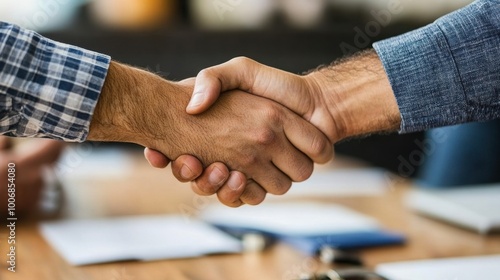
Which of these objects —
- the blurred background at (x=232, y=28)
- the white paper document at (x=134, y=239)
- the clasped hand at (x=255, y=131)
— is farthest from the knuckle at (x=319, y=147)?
the blurred background at (x=232, y=28)

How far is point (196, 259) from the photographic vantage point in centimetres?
126

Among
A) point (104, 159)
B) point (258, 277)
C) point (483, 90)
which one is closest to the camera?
point (258, 277)

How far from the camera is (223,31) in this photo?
3.31 metres

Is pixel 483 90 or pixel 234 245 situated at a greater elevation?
pixel 483 90

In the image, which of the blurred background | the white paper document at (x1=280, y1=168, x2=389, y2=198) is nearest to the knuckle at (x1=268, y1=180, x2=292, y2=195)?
the white paper document at (x1=280, y1=168, x2=389, y2=198)

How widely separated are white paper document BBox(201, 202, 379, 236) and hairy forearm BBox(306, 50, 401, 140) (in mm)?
173

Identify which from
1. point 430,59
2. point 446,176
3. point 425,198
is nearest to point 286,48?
point 446,176

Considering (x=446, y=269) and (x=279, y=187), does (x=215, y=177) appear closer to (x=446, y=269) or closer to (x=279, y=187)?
(x=279, y=187)

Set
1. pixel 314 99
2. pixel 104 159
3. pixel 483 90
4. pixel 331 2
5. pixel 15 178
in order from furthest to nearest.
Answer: pixel 331 2 → pixel 104 159 → pixel 15 178 → pixel 314 99 → pixel 483 90

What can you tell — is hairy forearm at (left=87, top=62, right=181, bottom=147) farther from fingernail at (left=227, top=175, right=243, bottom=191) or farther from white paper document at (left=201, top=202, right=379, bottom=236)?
white paper document at (left=201, top=202, right=379, bottom=236)

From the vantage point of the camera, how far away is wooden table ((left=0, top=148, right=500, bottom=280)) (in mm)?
1180

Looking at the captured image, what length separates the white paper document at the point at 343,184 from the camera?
1885 millimetres

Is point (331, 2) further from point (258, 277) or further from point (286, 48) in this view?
point (258, 277)

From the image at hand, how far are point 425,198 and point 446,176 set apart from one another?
2.92 ft
